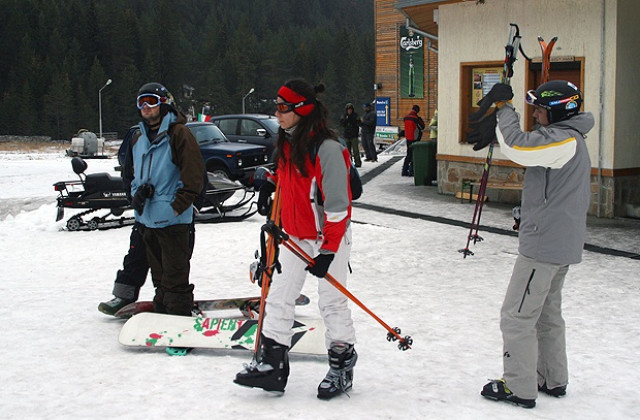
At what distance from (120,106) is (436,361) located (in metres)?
107

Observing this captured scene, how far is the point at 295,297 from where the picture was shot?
4.41 m

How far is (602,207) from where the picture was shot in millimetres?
11734

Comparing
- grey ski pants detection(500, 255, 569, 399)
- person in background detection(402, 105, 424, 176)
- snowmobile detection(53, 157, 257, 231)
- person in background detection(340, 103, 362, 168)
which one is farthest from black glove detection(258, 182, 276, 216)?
person in background detection(340, 103, 362, 168)

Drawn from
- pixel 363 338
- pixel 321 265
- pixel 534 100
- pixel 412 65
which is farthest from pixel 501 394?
pixel 412 65

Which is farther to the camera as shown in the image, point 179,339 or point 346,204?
point 179,339

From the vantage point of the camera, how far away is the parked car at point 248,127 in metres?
18.3

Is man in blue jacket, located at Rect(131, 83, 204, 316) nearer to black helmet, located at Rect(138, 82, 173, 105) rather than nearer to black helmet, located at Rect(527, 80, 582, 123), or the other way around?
black helmet, located at Rect(138, 82, 173, 105)

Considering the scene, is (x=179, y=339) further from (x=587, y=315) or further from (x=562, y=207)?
(x=587, y=315)

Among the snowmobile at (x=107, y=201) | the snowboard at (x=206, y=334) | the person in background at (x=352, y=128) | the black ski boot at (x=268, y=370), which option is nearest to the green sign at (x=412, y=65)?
the person in background at (x=352, y=128)

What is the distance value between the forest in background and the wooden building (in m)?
83.5

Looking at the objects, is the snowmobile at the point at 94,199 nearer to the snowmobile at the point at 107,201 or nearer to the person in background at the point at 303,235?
the snowmobile at the point at 107,201

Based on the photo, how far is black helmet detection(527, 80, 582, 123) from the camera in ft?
14.0

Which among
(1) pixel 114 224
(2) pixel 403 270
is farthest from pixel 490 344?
(1) pixel 114 224

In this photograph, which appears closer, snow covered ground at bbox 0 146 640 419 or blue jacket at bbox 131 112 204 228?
snow covered ground at bbox 0 146 640 419
